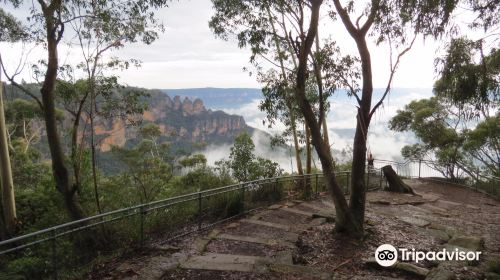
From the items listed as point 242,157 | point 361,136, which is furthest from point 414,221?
point 242,157

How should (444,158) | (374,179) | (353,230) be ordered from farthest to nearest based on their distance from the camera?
1. (444,158)
2. (374,179)
3. (353,230)

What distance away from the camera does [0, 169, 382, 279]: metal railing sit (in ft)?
19.1

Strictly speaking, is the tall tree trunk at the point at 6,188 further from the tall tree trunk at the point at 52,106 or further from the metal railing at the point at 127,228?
the tall tree trunk at the point at 52,106

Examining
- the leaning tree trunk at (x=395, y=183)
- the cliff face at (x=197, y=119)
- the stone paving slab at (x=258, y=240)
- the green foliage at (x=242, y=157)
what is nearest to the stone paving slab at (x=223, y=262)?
the stone paving slab at (x=258, y=240)

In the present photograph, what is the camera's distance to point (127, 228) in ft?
23.5

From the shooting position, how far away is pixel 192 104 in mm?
114000

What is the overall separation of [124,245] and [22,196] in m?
5.24

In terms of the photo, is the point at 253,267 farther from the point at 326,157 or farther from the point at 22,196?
the point at 22,196

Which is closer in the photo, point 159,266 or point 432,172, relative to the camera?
point 159,266

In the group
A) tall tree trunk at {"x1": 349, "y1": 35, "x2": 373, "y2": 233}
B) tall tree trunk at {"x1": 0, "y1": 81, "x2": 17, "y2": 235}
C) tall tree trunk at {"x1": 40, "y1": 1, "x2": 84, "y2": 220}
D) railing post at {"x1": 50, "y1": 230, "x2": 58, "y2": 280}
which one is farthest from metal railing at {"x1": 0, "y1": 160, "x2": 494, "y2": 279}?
tall tree trunk at {"x1": 349, "y1": 35, "x2": 373, "y2": 233}

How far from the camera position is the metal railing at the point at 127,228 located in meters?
5.83

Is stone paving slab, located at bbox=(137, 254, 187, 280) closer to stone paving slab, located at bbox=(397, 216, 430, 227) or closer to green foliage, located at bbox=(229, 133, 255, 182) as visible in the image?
stone paving slab, located at bbox=(397, 216, 430, 227)

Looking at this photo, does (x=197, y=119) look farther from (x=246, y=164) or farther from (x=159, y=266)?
(x=159, y=266)

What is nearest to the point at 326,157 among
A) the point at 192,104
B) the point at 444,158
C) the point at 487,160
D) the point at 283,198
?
the point at 283,198
